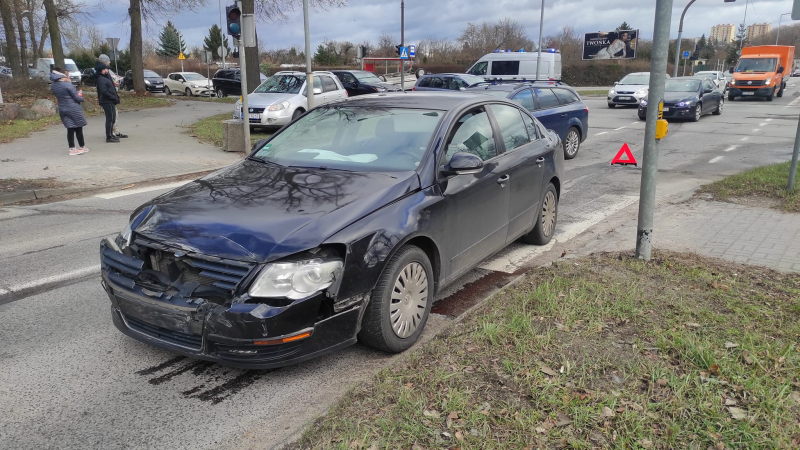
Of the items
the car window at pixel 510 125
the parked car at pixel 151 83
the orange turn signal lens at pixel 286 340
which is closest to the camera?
the orange turn signal lens at pixel 286 340

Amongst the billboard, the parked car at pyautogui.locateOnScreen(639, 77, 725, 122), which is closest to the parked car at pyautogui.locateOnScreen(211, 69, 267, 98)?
the parked car at pyautogui.locateOnScreen(639, 77, 725, 122)

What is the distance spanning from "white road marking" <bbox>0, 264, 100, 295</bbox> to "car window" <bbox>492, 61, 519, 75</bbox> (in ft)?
84.1

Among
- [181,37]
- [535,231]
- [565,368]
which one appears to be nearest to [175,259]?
[565,368]

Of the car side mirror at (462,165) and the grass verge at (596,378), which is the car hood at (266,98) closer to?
the car side mirror at (462,165)

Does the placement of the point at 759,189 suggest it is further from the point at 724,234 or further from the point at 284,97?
the point at 284,97

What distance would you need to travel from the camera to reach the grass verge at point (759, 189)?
8.06 metres

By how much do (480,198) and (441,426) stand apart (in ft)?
7.27

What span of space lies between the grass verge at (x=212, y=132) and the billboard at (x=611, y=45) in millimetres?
51204

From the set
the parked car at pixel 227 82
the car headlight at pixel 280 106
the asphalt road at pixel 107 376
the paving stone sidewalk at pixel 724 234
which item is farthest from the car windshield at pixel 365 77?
the asphalt road at pixel 107 376

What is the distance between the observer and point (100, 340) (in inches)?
165

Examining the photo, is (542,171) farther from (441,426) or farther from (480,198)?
(441,426)

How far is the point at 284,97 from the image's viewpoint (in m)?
16.3

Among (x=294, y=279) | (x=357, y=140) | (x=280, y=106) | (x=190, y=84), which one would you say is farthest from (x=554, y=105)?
(x=190, y=84)

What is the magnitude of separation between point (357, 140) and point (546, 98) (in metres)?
8.03
